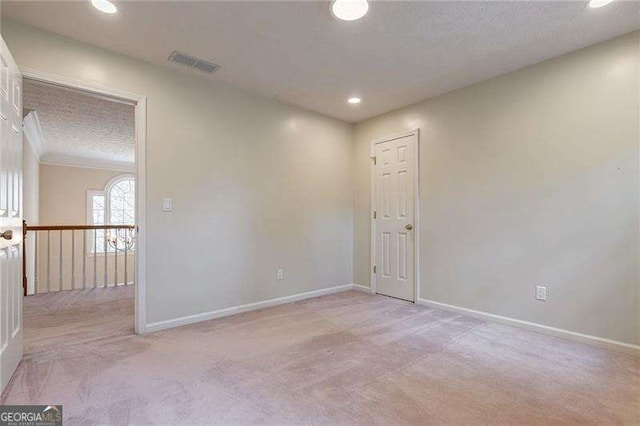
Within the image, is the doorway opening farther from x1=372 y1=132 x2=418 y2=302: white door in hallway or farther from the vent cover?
x1=372 y1=132 x2=418 y2=302: white door in hallway

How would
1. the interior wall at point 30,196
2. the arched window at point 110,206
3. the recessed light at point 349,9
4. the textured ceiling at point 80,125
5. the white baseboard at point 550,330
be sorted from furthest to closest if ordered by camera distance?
the arched window at point 110,206 → the interior wall at point 30,196 → the textured ceiling at point 80,125 → the white baseboard at point 550,330 → the recessed light at point 349,9

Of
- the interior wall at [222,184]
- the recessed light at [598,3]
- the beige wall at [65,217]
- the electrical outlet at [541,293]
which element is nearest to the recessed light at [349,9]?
the recessed light at [598,3]

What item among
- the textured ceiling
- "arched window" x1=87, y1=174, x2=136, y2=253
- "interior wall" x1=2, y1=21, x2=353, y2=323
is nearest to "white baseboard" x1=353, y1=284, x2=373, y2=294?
"interior wall" x1=2, y1=21, x2=353, y2=323

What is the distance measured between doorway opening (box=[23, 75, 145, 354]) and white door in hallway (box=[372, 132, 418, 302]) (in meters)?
2.80

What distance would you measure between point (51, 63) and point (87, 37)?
335mm

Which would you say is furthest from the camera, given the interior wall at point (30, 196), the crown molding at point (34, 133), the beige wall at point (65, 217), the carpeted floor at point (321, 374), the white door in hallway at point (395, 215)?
the beige wall at point (65, 217)

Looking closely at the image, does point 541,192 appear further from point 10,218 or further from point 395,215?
point 10,218

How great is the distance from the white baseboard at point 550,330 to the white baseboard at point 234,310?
140 cm

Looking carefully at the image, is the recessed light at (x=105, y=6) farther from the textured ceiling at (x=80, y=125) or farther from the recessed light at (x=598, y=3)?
the recessed light at (x=598, y=3)

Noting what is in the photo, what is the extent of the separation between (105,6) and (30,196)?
4.93 metres

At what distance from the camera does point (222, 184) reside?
3309mm

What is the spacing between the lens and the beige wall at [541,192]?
2428mm

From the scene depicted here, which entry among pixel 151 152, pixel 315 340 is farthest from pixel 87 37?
pixel 315 340

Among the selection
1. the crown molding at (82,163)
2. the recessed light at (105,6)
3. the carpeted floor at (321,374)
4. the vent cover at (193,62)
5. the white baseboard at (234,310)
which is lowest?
the carpeted floor at (321,374)
